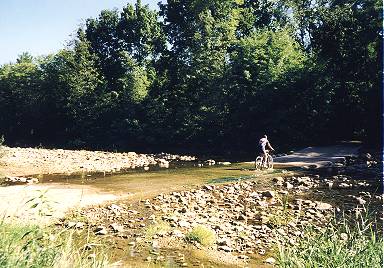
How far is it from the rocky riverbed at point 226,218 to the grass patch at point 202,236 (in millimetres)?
56

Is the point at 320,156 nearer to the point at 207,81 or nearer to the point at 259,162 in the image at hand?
the point at 259,162

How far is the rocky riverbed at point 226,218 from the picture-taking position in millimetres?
8883

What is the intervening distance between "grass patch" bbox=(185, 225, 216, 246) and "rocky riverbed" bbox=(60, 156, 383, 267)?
0.19 ft

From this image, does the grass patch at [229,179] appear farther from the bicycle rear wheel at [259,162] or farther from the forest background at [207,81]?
the forest background at [207,81]

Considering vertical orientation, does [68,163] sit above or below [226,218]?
above

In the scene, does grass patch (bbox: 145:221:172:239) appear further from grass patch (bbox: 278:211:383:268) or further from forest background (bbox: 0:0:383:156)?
forest background (bbox: 0:0:383:156)

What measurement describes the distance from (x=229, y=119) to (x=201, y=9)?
14696 millimetres

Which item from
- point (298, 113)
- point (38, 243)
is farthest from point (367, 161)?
point (38, 243)

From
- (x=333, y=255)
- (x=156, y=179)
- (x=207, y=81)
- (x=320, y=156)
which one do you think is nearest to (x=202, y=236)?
(x=333, y=255)

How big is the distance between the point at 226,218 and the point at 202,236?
85.3 inches

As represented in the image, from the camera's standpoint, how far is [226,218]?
11.5m

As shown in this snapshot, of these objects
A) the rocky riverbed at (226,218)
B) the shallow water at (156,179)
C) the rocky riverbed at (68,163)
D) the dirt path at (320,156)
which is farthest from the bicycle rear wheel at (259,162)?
the rocky riverbed at (68,163)

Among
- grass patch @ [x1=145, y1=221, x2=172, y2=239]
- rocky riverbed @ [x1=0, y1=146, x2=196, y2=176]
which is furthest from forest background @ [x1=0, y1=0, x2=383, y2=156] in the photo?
grass patch @ [x1=145, y1=221, x2=172, y2=239]

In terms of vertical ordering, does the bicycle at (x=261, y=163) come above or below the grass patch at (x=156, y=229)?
above
